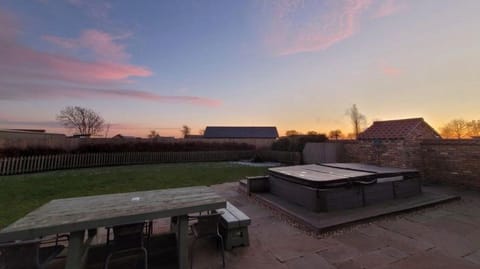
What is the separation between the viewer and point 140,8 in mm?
6305

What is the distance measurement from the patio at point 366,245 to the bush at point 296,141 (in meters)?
7.74

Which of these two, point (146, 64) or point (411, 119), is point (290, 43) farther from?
point (146, 64)

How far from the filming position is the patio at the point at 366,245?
86.1 inches

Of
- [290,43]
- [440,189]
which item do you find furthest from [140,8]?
[440,189]

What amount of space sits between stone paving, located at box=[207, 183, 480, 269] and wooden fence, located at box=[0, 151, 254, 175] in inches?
444

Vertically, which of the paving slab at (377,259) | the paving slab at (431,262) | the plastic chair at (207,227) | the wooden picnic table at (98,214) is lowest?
the paving slab at (377,259)

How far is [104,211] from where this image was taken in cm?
180

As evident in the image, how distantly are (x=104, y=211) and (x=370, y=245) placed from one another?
3229 millimetres

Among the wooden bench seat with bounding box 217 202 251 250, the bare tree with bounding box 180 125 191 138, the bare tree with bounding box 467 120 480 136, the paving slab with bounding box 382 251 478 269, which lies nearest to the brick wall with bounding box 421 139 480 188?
the paving slab with bounding box 382 251 478 269

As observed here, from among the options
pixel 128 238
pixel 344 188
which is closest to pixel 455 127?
pixel 344 188

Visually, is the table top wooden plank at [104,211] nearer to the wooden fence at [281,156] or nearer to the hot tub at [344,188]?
the hot tub at [344,188]

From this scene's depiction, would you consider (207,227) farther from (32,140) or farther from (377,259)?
(32,140)

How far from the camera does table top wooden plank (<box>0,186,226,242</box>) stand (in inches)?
58.2

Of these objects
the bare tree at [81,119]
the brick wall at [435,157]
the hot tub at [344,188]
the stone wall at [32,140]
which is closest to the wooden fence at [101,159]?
the stone wall at [32,140]
